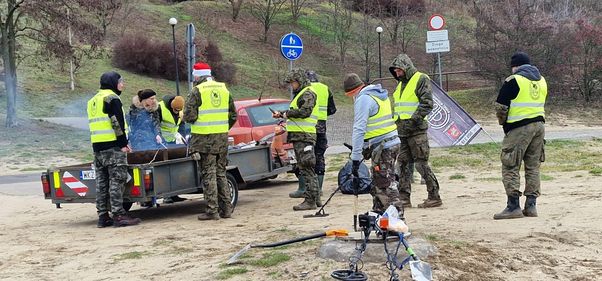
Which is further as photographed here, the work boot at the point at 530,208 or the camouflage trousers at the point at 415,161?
the camouflage trousers at the point at 415,161

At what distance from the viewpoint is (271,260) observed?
22.4ft

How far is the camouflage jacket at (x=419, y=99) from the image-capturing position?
967 centimetres

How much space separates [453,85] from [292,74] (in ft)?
87.0

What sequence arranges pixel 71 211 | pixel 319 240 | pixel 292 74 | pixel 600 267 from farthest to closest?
pixel 71 211
pixel 292 74
pixel 319 240
pixel 600 267

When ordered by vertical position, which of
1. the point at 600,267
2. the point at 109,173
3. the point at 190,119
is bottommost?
the point at 600,267

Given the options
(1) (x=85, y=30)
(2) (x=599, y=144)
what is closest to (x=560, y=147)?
(2) (x=599, y=144)

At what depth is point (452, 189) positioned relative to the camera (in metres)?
12.1

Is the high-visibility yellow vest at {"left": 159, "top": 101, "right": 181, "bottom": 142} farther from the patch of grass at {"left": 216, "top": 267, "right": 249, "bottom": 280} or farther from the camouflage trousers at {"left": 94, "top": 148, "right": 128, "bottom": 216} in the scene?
the patch of grass at {"left": 216, "top": 267, "right": 249, "bottom": 280}

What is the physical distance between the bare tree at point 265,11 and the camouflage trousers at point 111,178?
1375 inches

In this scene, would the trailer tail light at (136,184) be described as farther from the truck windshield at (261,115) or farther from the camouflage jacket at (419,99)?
the truck windshield at (261,115)

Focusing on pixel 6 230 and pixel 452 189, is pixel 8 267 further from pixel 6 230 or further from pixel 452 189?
pixel 452 189

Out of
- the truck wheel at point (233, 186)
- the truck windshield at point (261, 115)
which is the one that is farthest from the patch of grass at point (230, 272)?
the truck windshield at point (261, 115)

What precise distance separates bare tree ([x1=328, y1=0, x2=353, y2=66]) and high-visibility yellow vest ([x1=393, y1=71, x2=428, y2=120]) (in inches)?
1332

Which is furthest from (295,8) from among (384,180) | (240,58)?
(384,180)
